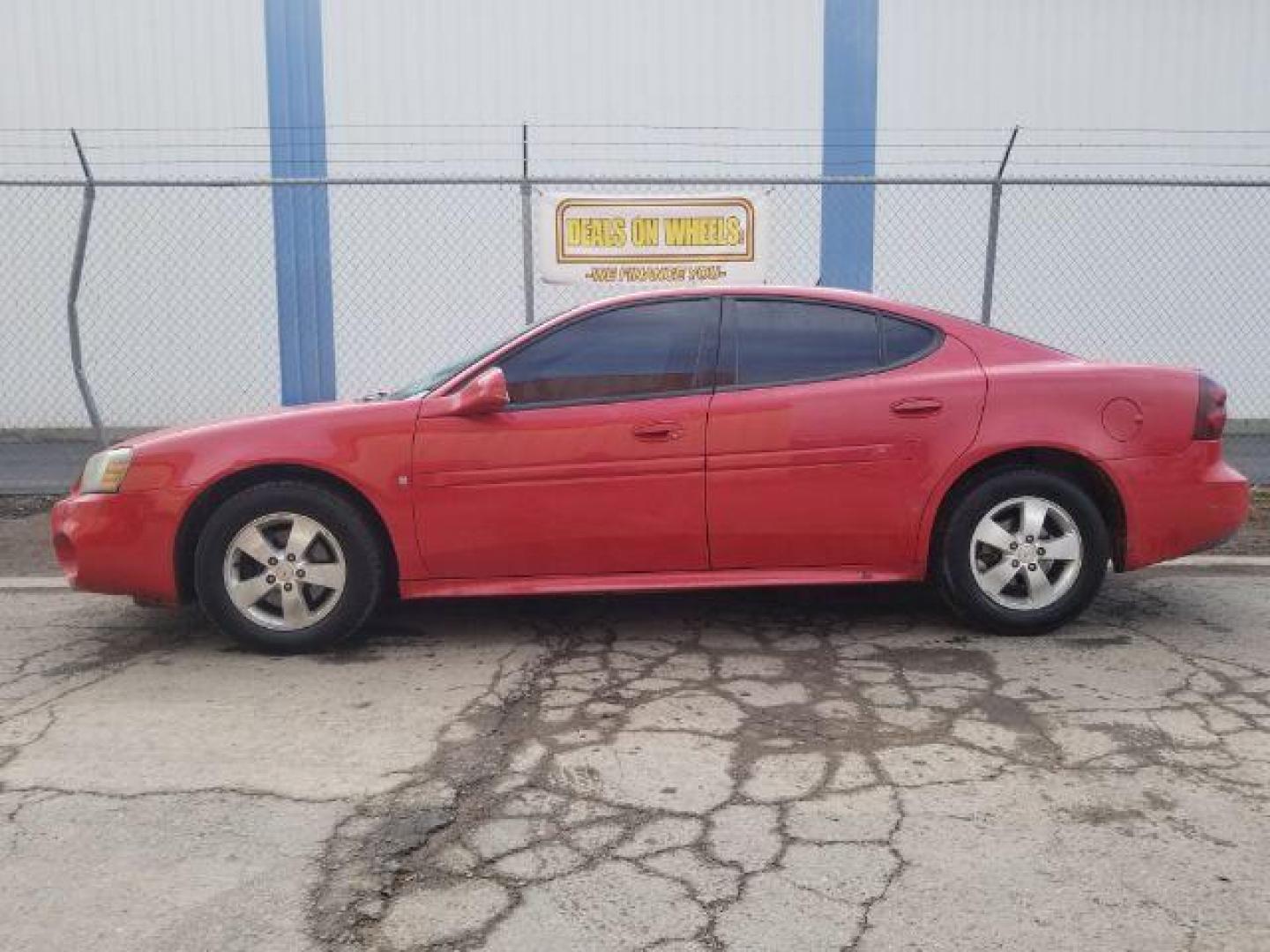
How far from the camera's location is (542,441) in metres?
4.66

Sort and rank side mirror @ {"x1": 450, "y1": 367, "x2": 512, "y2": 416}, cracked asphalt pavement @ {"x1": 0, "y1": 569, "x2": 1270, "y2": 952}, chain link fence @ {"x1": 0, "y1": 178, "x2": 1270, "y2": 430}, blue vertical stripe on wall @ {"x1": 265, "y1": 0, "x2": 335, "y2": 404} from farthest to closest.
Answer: chain link fence @ {"x1": 0, "y1": 178, "x2": 1270, "y2": 430} → blue vertical stripe on wall @ {"x1": 265, "y1": 0, "x2": 335, "y2": 404} → side mirror @ {"x1": 450, "y1": 367, "x2": 512, "y2": 416} → cracked asphalt pavement @ {"x1": 0, "y1": 569, "x2": 1270, "y2": 952}

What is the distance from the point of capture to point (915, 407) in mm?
4727

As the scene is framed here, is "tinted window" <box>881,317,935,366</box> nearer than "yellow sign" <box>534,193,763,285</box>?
Yes

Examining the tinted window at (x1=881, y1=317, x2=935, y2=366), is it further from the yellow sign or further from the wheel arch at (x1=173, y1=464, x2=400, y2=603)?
the yellow sign

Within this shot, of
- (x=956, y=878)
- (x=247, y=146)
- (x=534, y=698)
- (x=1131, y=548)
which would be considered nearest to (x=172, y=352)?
(x=247, y=146)

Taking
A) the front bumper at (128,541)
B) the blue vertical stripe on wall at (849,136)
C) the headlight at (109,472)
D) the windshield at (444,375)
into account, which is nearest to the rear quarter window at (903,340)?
the windshield at (444,375)

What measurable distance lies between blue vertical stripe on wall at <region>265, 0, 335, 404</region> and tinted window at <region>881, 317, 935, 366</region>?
298 inches

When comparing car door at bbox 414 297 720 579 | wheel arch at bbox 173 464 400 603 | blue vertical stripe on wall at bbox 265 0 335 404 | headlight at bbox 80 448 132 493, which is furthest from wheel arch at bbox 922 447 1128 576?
blue vertical stripe on wall at bbox 265 0 335 404

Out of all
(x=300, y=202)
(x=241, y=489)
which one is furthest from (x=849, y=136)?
(x=241, y=489)

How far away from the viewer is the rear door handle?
4723 millimetres

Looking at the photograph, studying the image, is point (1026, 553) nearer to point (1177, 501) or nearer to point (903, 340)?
point (1177, 501)

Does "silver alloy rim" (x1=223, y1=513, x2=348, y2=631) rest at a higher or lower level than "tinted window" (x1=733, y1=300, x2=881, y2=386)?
lower

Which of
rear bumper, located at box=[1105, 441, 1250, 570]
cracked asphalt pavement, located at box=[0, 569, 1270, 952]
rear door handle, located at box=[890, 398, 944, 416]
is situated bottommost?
cracked asphalt pavement, located at box=[0, 569, 1270, 952]

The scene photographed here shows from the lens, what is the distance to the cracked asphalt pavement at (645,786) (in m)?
2.61
